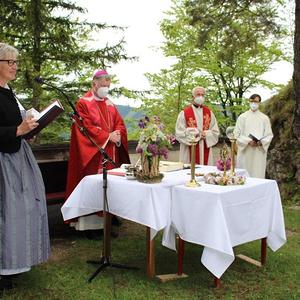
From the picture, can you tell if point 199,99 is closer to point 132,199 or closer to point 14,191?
point 132,199

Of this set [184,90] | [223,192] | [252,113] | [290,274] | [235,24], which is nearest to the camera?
[223,192]

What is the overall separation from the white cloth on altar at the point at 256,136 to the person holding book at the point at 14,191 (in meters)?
5.20

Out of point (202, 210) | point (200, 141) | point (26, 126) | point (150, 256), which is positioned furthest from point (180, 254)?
point (200, 141)

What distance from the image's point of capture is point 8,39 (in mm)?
10477

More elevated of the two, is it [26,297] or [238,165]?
[238,165]

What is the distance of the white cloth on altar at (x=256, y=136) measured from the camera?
839cm

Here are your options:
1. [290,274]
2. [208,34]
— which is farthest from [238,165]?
[290,274]

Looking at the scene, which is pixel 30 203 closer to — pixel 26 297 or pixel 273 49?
pixel 26 297

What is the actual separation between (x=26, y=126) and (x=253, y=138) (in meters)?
5.44

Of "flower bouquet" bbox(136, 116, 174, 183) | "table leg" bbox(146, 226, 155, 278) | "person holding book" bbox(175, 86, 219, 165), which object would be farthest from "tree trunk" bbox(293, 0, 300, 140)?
"table leg" bbox(146, 226, 155, 278)

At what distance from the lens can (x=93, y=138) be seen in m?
6.00

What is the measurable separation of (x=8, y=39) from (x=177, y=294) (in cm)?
836

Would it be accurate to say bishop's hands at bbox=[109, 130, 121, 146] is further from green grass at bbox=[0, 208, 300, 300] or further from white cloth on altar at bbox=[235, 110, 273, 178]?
white cloth on altar at bbox=[235, 110, 273, 178]

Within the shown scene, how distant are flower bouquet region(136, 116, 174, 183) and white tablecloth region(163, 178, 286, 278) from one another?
25 centimetres
